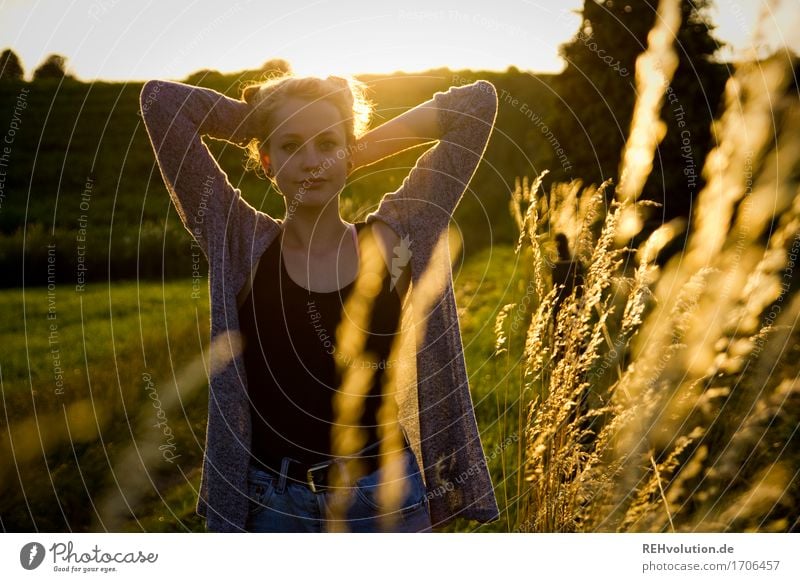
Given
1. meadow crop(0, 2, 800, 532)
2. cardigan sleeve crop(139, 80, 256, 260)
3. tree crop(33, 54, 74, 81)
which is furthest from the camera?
tree crop(33, 54, 74, 81)

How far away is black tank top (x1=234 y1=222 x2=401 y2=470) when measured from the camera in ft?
6.63

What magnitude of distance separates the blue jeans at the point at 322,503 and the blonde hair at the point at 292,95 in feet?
2.82

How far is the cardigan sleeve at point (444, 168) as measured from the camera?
215 cm

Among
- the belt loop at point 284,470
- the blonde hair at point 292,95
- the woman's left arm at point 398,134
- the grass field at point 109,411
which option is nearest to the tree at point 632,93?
the grass field at point 109,411

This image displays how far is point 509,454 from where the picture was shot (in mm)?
3344

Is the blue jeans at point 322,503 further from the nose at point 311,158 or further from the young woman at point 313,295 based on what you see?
the nose at point 311,158

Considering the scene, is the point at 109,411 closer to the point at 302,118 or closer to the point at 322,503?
the point at 322,503

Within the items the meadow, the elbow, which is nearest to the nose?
the elbow

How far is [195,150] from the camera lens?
2.00 metres

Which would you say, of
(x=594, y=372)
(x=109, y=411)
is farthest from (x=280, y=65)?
(x=109, y=411)

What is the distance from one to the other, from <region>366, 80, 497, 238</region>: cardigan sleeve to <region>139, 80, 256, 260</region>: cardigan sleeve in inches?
15.6

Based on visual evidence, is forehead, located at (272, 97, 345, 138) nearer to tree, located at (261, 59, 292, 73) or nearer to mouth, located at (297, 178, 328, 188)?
mouth, located at (297, 178, 328, 188)

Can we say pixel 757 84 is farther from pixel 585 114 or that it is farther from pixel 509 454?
pixel 509 454

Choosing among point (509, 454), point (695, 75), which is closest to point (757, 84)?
point (695, 75)
